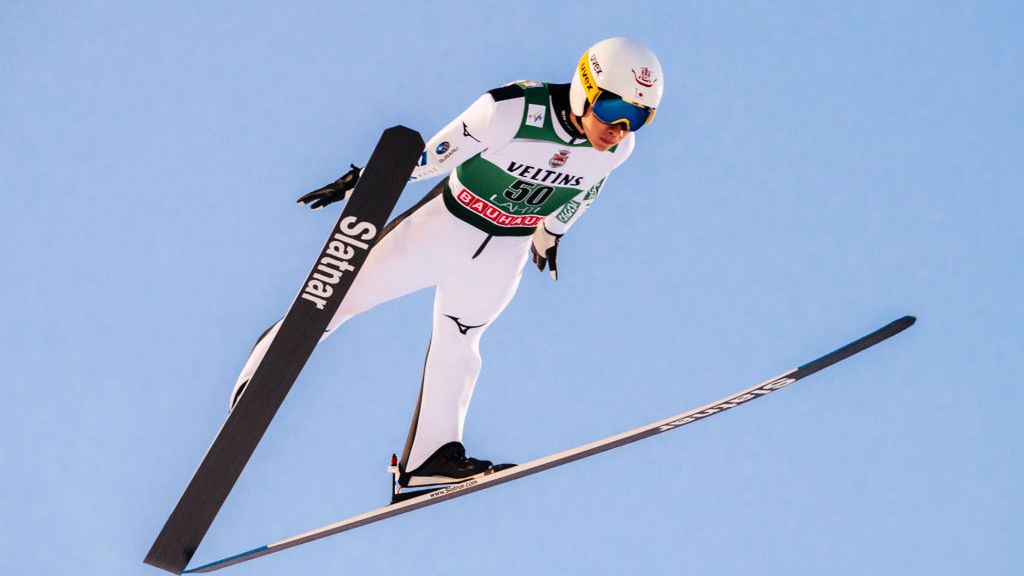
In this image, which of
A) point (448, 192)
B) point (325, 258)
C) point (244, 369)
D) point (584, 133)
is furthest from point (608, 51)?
point (244, 369)

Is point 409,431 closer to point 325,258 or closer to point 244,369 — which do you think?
point 244,369

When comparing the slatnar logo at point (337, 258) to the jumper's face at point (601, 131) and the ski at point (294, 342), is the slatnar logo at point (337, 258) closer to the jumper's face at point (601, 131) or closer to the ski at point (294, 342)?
the ski at point (294, 342)

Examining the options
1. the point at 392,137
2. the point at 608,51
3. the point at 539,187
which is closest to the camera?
the point at 392,137

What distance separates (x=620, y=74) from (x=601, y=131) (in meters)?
0.20

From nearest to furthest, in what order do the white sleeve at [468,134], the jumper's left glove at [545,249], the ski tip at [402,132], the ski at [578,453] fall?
the ski tip at [402,132]
the white sleeve at [468,134]
the ski at [578,453]
the jumper's left glove at [545,249]

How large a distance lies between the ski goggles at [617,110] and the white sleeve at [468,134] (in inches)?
9.9

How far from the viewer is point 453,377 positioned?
468 cm

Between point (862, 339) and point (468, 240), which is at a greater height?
point (468, 240)

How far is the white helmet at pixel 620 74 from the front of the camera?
4.00 meters

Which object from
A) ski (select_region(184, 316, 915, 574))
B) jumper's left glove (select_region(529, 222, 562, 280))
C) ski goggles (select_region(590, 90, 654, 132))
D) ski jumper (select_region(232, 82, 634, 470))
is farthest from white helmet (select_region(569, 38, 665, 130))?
ski (select_region(184, 316, 915, 574))

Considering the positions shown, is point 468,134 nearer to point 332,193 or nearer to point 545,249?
point 332,193

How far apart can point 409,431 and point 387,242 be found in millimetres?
754

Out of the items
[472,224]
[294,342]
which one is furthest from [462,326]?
[294,342]

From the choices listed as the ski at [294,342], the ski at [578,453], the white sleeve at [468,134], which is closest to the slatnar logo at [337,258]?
the ski at [294,342]
